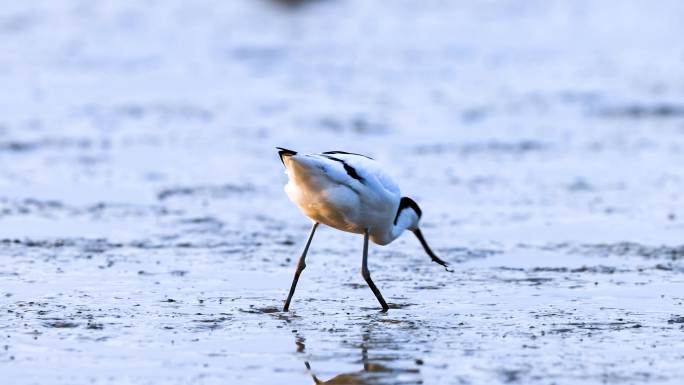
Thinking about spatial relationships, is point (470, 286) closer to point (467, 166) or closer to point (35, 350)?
point (35, 350)

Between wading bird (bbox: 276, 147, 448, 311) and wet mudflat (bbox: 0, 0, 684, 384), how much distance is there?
39 cm

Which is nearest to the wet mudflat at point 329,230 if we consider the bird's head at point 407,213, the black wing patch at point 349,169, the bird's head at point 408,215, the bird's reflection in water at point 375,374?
the bird's reflection in water at point 375,374

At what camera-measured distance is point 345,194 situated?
23.9 ft

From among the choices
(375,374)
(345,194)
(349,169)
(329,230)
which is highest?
(349,169)

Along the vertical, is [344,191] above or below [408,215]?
above

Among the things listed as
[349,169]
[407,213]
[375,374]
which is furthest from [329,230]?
[375,374]

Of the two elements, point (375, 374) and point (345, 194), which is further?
point (345, 194)

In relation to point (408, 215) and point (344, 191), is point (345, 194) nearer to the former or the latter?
point (344, 191)

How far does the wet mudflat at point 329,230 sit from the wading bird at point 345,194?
386 mm

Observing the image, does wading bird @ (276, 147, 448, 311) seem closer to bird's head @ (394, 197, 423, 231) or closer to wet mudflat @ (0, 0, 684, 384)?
bird's head @ (394, 197, 423, 231)

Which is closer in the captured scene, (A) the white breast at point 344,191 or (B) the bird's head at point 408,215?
(A) the white breast at point 344,191

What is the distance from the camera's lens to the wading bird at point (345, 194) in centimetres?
709

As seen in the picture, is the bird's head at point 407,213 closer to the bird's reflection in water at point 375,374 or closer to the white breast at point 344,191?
the white breast at point 344,191

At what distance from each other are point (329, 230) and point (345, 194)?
2.59m
